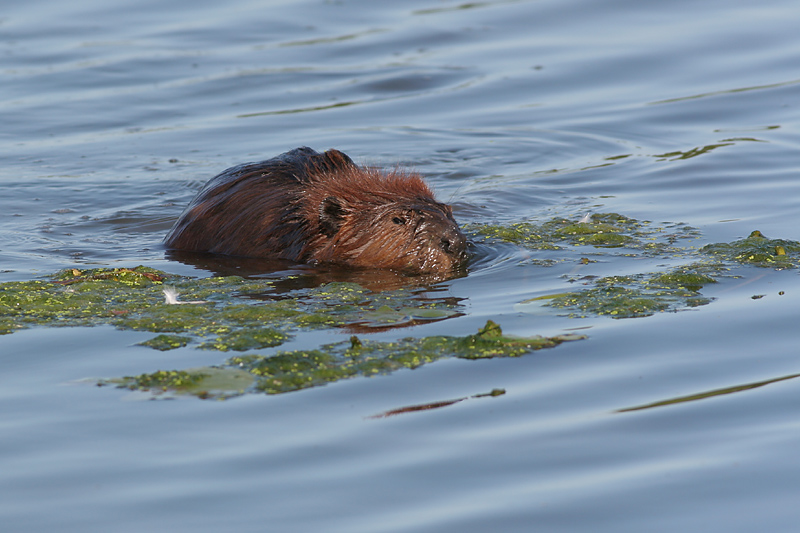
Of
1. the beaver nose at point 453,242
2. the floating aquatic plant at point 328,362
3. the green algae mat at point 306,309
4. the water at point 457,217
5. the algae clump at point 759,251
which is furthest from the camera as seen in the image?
the beaver nose at point 453,242

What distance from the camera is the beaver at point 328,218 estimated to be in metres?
6.25

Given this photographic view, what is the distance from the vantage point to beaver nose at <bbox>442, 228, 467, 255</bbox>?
6.20m

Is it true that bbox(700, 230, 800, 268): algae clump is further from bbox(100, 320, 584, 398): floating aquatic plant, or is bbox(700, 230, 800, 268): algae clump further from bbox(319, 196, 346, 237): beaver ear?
bbox(319, 196, 346, 237): beaver ear

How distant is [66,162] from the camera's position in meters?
10.2

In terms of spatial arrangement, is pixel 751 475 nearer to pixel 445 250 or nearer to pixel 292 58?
pixel 445 250

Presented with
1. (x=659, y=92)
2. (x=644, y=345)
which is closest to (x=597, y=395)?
(x=644, y=345)

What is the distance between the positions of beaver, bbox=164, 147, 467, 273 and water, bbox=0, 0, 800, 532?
381 millimetres

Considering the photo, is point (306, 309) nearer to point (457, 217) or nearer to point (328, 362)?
point (328, 362)

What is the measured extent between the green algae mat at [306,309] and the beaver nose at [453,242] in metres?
0.54

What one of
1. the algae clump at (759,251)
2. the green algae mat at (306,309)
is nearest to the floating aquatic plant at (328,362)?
the green algae mat at (306,309)

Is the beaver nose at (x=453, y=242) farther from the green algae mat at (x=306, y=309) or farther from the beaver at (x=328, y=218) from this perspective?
the green algae mat at (x=306, y=309)

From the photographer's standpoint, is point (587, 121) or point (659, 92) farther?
point (659, 92)

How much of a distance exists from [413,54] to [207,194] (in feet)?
24.7

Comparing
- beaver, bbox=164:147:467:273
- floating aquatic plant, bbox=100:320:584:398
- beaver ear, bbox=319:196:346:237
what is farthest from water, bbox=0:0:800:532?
beaver ear, bbox=319:196:346:237
